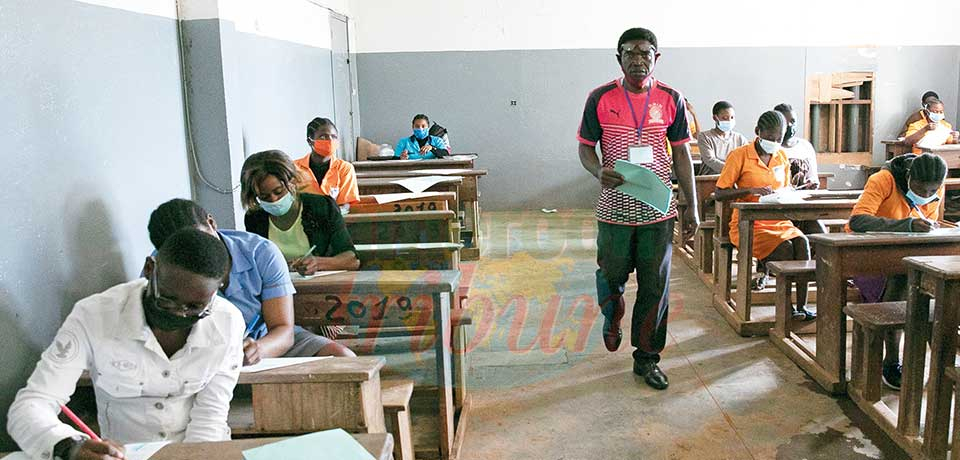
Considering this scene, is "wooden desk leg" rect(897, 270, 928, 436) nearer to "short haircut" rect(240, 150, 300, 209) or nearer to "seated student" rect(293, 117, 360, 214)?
"short haircut" rect(240, 150, 300, 209)

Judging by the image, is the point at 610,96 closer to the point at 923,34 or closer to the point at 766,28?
the point at 766,28

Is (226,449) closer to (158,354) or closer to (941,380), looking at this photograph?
(158,354)

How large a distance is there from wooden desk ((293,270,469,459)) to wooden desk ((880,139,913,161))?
24.4 ft

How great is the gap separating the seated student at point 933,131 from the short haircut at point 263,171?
766 centimetres

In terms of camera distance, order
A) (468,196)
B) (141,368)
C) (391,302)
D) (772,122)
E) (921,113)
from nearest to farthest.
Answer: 1. (141,368)
2. (391,302)
3. (772,122)
4. (468,196)
5. (921,113)

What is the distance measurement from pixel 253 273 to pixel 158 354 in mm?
647

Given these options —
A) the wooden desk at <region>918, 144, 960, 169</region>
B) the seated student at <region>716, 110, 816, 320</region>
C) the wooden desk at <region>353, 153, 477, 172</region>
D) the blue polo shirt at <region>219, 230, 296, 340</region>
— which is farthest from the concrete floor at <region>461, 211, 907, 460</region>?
the wooden desk at <region>918, 144, 960, 169</region>

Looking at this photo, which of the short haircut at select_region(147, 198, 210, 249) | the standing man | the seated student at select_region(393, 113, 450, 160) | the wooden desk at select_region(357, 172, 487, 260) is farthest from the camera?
the seated student at select_region(393, 113, 450, 160)


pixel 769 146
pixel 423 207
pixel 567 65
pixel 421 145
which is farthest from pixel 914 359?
pixel 567 65

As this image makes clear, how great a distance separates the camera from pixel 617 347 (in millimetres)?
3705

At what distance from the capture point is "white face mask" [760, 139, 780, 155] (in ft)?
14.9

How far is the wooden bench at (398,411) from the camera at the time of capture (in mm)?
2247

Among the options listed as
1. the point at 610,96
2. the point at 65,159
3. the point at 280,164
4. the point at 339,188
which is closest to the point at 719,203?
the point at 610,96

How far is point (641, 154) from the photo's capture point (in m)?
3.15
